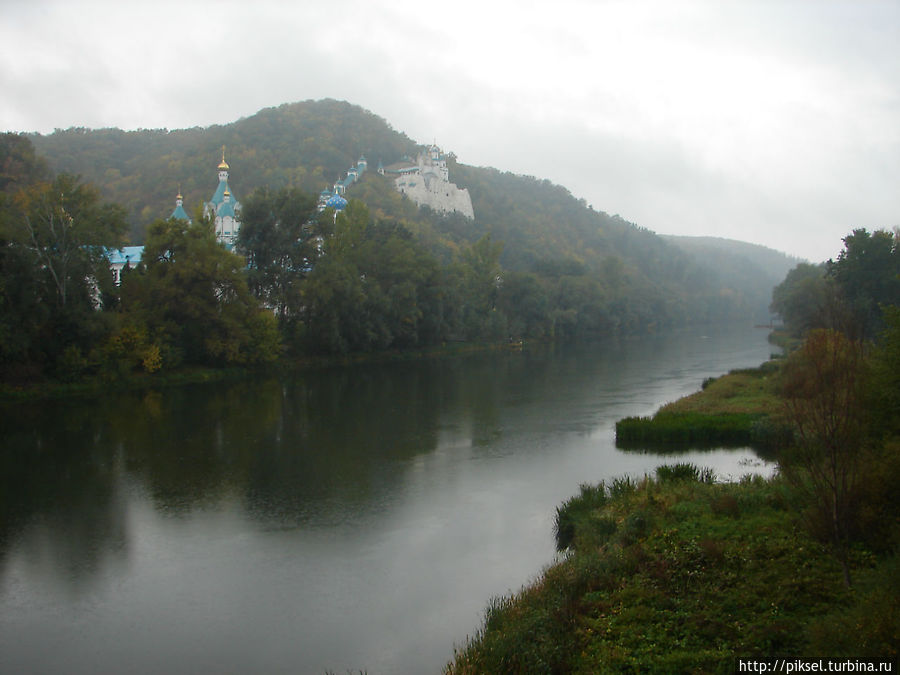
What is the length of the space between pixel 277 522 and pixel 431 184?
85.3 m

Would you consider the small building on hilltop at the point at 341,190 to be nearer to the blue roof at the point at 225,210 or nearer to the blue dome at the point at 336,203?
the blue dome at the point at 336,203

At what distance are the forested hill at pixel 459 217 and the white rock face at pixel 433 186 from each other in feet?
13.0

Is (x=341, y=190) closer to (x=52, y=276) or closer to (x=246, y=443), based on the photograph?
(x=52, y=276)

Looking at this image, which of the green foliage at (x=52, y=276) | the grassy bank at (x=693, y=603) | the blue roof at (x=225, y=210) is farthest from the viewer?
the blue roof at (x=225, y=210)

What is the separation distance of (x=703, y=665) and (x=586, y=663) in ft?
3.89

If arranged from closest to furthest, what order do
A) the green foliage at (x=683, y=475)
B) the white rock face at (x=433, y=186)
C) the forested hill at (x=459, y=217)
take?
the green foliage at (x=683, y=475), the forested hill at (x=459, y=217), the white rock face at (x=433, y=186)

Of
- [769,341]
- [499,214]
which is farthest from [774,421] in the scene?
[499,214]

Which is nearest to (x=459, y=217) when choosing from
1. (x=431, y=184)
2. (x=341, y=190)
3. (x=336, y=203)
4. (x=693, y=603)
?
(x=431, y=184)

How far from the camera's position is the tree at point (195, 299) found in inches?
1403

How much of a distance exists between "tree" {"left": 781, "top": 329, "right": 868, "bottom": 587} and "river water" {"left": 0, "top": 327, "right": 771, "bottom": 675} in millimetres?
4693

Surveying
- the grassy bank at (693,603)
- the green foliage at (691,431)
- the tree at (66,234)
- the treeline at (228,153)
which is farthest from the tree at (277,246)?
the grassy bank at (693,603)

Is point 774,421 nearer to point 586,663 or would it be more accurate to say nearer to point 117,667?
point 586,663

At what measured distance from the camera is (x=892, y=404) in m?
11.6

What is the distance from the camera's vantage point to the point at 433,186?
315 ft
